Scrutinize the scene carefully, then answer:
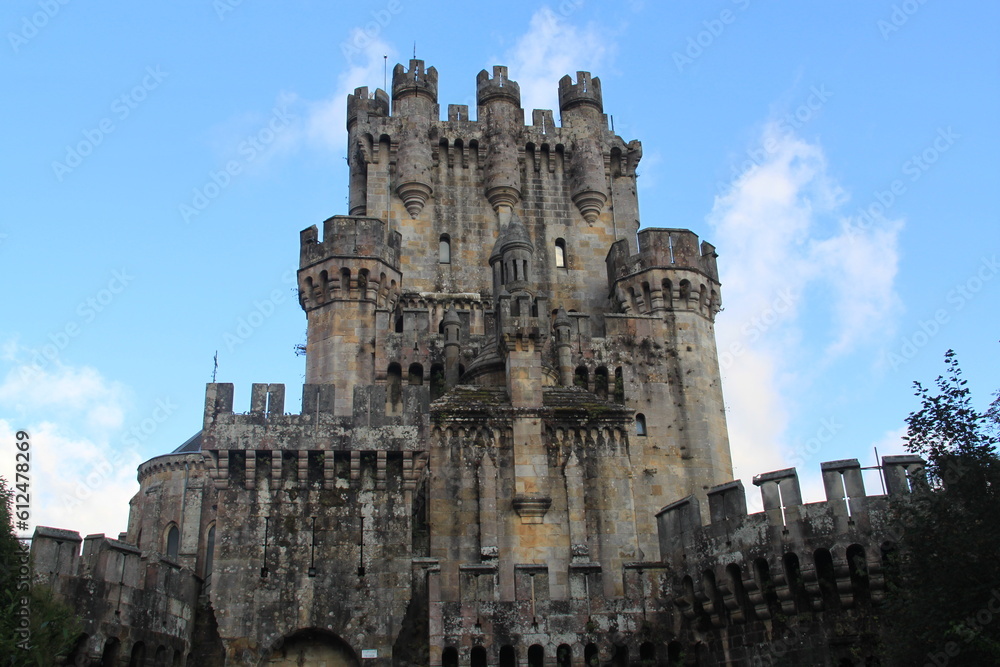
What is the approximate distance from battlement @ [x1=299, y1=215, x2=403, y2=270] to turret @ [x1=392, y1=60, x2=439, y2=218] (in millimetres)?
4522

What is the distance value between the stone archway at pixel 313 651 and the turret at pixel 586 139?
2668 cm

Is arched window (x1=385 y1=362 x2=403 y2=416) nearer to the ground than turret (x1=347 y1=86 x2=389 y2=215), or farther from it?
nearer to the ground

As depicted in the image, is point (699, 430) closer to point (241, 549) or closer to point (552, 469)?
point (552, 469)

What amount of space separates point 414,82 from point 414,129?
3014 millimetres

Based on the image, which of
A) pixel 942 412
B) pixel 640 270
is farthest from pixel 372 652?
pixel 640 270

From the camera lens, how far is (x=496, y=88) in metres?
48.4

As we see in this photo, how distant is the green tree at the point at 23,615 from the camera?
1795 cm

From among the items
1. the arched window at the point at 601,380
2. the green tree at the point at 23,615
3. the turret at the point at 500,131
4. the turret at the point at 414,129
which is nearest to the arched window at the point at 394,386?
the arched window at the point at 601,380

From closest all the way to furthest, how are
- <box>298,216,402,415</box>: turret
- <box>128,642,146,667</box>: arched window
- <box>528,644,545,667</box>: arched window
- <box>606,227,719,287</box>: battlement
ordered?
<box>128,642,146,667</box>: arched window, <box>528,644,545,667</box>: arched window, <box>298,216,402,415</box>: turret, <box>606,227,719,287</box>: battlement

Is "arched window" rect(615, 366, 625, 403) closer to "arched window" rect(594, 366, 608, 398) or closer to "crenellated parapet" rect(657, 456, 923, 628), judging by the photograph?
"arched window" rect(594, 366, 608, 398)

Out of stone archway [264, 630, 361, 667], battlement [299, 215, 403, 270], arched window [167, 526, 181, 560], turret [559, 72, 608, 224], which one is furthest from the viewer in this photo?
turret [559, 72, 608, 224]

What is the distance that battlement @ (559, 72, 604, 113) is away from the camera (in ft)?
161

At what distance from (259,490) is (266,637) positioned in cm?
342

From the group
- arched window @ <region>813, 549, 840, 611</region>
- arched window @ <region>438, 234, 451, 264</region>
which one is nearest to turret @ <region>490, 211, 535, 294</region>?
arched window @ <region>438, 234, 451, 264</region>
